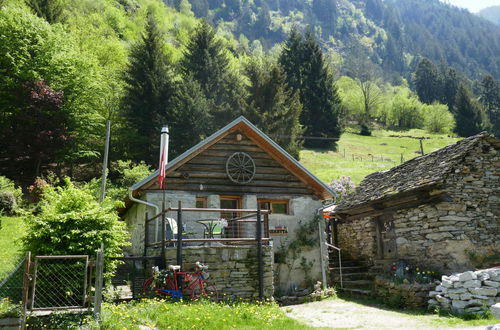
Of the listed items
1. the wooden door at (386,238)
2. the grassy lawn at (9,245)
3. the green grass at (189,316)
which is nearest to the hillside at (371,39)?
the grassy lawn at (9,245)

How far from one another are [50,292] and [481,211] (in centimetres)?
1290

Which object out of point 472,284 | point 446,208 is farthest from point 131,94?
point 472,284

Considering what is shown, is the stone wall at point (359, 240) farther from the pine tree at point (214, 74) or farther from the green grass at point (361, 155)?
the pine tree at point (214, 74)

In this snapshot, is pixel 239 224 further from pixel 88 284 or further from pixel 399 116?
pixel 399 116

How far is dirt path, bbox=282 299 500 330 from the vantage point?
953 cm

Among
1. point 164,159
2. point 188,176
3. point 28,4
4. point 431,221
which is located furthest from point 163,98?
point 431,221

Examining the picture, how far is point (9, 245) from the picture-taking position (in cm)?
1534

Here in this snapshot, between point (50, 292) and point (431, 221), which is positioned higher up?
point (431, 221)

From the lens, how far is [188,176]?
1527 centimetres

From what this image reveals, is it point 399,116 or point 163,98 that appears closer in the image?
point 163,98

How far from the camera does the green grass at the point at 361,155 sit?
38534 mm

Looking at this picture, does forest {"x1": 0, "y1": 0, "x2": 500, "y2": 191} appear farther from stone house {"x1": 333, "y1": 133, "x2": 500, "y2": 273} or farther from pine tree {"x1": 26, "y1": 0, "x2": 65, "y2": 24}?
stone house {"x1": 333, "y1": 133, "x2": 500, "y2": 273}

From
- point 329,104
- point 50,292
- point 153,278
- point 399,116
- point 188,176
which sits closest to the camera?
point 50,292

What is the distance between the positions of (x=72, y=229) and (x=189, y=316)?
315 centimetres
